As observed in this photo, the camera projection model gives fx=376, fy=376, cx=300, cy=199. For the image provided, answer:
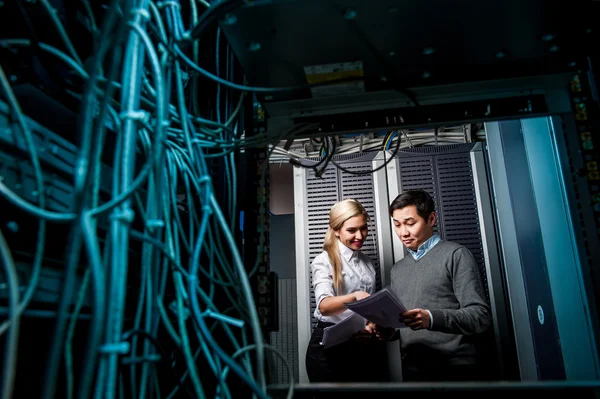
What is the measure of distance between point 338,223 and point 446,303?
0.60m

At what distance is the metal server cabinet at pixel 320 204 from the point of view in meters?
1.97

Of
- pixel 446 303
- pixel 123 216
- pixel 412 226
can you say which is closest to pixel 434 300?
pixel 446 303

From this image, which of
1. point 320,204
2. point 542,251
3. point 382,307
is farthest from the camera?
point 320,204

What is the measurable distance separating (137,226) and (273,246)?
2.74 meters

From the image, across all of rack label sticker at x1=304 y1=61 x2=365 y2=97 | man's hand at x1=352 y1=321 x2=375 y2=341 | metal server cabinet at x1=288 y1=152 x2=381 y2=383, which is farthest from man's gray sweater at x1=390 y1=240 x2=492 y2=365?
rack label sticker at x1=304 y1=61 x2=365 y2=97

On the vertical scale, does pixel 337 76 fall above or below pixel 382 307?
above

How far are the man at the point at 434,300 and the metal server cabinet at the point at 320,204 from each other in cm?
A: 22

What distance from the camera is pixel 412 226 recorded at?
5.82 feet

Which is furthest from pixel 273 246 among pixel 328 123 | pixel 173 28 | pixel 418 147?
pixel 173 28

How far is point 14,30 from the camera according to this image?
57 cm

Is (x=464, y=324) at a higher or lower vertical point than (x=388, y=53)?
lower

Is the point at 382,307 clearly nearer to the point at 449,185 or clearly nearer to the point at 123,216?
the point at 449,185

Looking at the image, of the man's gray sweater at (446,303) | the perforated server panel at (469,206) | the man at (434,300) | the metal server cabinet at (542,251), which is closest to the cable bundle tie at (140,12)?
the metal server cabinet at (542,251)

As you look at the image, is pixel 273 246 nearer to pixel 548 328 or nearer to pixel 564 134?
pixel 548 328
